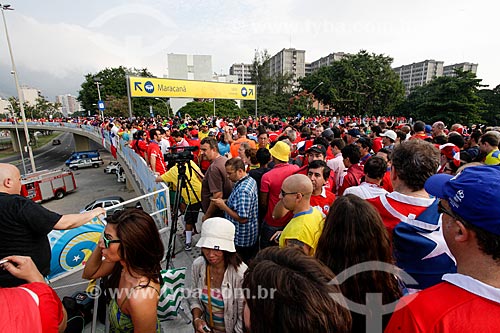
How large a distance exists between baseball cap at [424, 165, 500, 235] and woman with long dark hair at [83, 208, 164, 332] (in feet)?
5.84

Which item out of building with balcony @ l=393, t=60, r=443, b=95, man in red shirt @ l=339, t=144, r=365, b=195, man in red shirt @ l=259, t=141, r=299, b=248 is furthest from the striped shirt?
building with balcony @ l=393, t=60, r=443, b=95

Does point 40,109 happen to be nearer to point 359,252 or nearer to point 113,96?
point 113,96

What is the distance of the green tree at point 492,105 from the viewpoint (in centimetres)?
3000

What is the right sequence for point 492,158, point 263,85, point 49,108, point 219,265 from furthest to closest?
point 49,108 → point 263,85 → point 492,158 → point 219,265

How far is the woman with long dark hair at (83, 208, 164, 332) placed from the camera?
1.67 metres

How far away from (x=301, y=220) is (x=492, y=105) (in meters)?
41.6

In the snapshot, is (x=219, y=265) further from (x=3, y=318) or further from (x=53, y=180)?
(x=53, y=180)

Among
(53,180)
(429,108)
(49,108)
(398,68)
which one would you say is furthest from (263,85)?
(398,68)

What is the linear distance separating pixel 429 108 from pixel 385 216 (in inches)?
1277

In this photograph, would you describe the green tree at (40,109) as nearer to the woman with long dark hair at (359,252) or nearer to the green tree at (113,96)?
the green tree at (113,96)

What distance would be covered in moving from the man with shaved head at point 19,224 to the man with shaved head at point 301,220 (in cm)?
198

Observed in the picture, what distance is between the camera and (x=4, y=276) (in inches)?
82.8

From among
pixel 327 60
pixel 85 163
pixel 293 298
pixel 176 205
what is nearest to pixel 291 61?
pixel 327 60

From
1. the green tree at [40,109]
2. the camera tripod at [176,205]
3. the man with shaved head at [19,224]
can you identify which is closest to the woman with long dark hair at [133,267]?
the man with shaved head at [19,224]
